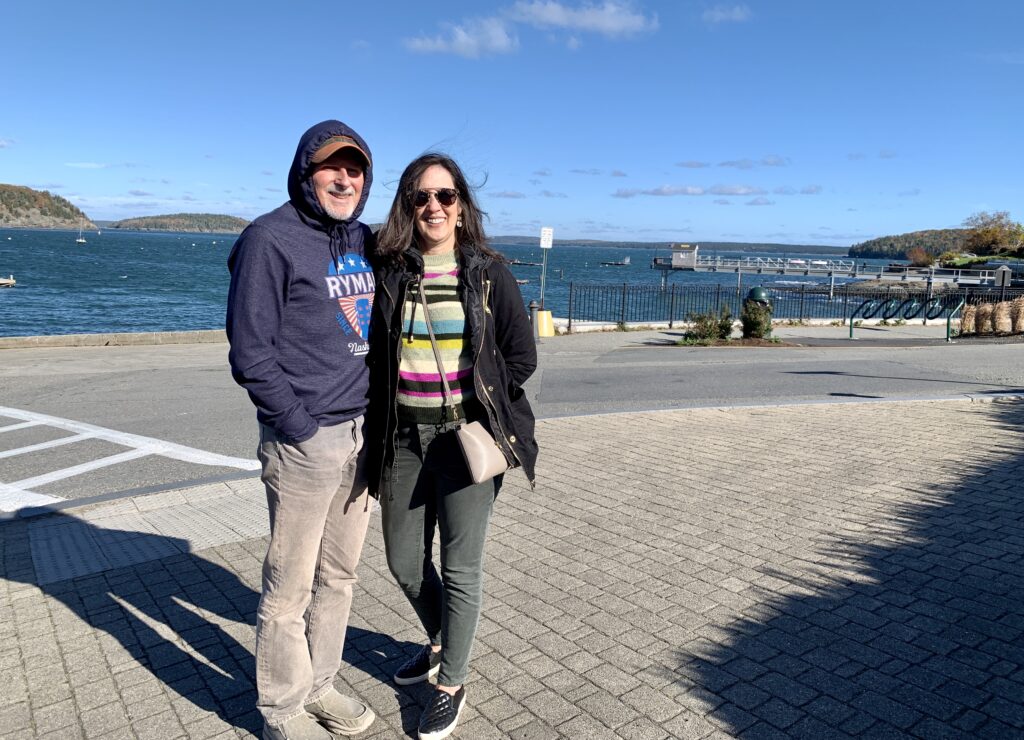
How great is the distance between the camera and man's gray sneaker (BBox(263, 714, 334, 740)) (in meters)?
2.85

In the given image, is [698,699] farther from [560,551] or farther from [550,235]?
[550,235]

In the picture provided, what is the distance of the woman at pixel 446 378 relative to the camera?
290cm

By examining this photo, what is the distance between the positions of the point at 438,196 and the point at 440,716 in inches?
70.8

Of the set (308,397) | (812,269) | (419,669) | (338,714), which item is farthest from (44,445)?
(812,269)

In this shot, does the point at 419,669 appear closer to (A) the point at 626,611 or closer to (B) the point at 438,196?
(A) the point at 626,611

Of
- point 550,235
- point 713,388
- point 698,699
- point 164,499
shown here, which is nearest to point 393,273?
point 698,699

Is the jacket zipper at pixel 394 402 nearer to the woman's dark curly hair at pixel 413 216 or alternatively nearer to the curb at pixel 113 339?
the woman's dark curly hair at pixel 413 216

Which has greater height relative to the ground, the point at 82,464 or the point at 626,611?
the point at 626,611

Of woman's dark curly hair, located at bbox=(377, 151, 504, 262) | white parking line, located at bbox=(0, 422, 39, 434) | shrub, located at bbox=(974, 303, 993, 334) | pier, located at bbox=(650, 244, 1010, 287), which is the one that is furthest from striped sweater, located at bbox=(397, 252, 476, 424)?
pier, located at bbox=(650, 244, 1010, 287)

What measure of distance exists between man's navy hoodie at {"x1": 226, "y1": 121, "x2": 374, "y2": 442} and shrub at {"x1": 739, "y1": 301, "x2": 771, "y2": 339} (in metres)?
17.9

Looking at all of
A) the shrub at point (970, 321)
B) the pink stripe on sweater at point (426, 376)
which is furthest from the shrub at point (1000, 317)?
the pink stripe on sweater at point (426, 376)

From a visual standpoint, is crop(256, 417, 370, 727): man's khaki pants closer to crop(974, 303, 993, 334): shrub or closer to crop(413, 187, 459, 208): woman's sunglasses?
crop(413, 187, 459, 208): woman's sunglasses

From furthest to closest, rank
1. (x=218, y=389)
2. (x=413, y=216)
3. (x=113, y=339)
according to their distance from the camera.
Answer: (x=113, y=339), (x=218, y=389), (x=413, y=216)

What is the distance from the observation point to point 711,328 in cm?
1955
